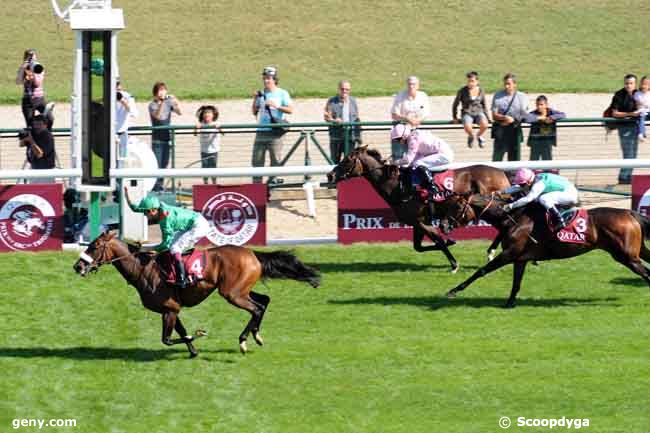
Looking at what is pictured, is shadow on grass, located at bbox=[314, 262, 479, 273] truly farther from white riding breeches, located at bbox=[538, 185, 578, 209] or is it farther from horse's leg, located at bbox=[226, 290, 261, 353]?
horse's leg, located at bbox=[226, 290, 261, 353]

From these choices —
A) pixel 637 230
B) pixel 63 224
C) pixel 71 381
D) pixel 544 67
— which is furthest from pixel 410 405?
pixel 544 67

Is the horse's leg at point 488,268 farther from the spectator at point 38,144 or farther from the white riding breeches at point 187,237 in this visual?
the spectator at point 38,144

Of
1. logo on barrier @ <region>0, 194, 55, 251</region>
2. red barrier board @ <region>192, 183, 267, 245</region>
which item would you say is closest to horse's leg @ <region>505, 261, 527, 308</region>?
red barrier board @ <region>192, 183, 267, 245</region>

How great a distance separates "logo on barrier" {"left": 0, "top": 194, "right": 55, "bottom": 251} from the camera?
2078cm

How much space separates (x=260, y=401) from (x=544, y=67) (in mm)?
21273

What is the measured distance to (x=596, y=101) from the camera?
103 feet

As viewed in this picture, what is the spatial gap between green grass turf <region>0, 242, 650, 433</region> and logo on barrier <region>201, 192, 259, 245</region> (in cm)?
126

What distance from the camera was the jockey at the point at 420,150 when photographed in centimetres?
2038

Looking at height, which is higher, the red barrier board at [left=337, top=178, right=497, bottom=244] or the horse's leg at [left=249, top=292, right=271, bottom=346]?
the red barrier board at [left=337, top=178, right=497, bottom=244]

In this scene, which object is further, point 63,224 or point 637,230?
point 63,224

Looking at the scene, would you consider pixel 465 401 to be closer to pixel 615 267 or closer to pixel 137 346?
pixel 137 346

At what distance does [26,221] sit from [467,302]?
6.28 metres

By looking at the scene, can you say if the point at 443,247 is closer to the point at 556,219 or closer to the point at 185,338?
the point at 556,219

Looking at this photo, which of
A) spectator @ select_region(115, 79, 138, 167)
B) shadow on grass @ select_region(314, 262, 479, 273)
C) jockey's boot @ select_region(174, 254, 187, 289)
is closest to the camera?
jockey's boot @ select_region(174, 254, 187, 289)
